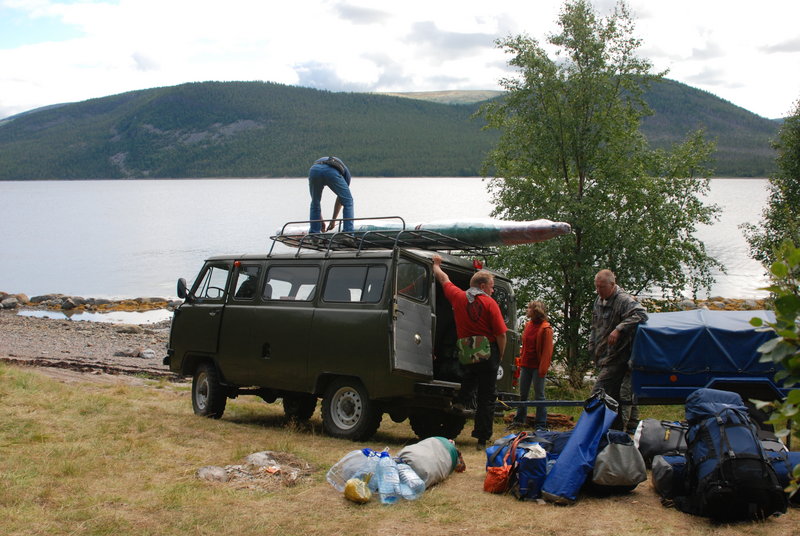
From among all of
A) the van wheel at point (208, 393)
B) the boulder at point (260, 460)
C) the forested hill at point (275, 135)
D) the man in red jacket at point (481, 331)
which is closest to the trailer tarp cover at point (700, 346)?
the man in red jacket at point (481, 331)

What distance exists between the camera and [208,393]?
10938 millimetres

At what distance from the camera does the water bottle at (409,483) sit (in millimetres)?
6621

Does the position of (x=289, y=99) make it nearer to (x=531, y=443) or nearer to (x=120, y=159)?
(x=120, y=159)

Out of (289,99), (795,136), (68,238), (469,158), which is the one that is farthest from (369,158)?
(795,136)

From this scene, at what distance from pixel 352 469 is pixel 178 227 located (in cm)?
8558

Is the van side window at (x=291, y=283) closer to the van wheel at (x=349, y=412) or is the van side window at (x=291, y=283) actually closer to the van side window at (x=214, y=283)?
the van side window at (x=214, y=283)

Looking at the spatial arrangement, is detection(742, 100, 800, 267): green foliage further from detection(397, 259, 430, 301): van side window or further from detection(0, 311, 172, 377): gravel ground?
detection(397, 259, 430, 301): van side window

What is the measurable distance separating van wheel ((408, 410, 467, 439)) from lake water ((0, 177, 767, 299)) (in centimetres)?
299

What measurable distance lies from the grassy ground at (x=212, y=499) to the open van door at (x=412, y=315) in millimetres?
1092

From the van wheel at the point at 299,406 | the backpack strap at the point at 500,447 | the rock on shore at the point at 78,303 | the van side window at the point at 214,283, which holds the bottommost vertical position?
the rock on shore at the point at 78,303

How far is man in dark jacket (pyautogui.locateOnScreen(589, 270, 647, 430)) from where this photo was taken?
867 cm

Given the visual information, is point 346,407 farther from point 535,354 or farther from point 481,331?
point 535,354

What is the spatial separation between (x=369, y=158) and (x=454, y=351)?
127423 millimetres

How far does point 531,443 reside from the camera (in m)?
6.97
